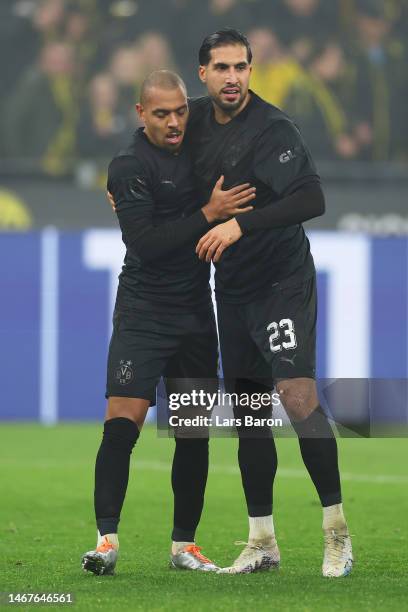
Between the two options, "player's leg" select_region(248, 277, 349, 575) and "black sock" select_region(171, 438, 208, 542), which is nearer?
"player's leg" select_region(248, 277, 349, 575)

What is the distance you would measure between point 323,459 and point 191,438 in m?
0.58

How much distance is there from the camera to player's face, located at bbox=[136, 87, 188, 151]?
15.6 ft

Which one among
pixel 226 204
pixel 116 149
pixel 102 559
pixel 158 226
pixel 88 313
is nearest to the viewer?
pixel 102 559

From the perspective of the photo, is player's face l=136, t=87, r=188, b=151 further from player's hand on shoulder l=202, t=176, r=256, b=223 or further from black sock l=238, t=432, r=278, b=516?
black sock l=238, t=432, r=278, b=516

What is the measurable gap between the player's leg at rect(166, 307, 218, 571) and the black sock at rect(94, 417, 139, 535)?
0.31 metres

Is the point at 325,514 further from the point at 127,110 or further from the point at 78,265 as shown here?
the point at 127,110

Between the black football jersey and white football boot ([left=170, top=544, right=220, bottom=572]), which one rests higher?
the black football jersey

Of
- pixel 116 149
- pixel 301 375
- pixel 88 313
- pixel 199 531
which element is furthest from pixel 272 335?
pixel 116 149

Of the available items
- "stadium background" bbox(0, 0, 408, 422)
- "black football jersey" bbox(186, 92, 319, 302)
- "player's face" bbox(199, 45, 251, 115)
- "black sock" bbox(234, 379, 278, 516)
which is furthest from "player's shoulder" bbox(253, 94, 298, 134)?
"stadium background" bbox(0, 0, 408, 422)

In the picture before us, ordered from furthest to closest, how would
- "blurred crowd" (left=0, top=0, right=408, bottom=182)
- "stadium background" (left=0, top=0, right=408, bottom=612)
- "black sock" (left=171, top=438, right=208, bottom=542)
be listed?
"blurred crowd" (left=0, top=0, right=408, bottom=182) < "stadium background" (left=0, top=0, right=408, bottom=612) < "black sock" (left=171, top=438, right=208, bottom=542)

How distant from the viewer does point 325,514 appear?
4742 mm

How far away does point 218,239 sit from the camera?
4.67 metres

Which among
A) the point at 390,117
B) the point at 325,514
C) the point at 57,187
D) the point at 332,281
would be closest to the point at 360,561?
A: the point at 325,514

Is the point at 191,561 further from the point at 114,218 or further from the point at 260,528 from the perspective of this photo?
the point at 114,218
